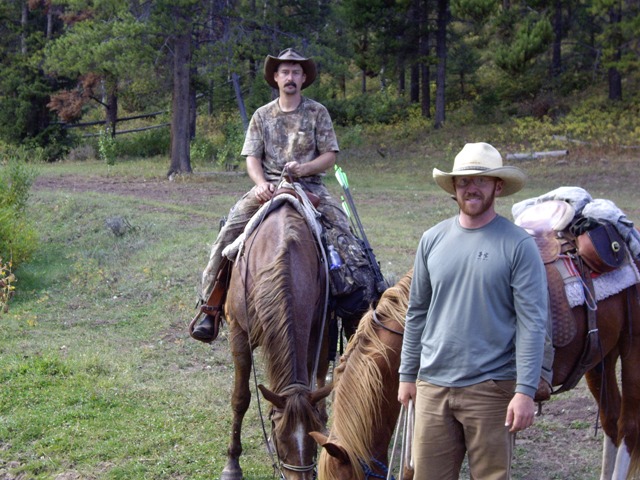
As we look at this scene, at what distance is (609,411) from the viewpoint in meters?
4.61

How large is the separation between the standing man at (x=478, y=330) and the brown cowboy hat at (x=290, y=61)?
2.72 metres

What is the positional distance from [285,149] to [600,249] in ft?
8.21

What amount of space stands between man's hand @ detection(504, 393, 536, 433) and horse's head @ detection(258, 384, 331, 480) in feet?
3.88

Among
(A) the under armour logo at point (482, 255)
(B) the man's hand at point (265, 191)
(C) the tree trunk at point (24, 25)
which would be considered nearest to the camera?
(A) the under armour logo at point (482, 255)

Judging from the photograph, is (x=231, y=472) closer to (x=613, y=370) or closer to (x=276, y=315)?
(x=276, y=315)

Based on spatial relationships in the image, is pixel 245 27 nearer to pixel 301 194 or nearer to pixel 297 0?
pixel 297 0

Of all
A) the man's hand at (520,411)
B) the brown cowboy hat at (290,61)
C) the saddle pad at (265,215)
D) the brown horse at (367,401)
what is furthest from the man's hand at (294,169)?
the man's hand at (520,411)

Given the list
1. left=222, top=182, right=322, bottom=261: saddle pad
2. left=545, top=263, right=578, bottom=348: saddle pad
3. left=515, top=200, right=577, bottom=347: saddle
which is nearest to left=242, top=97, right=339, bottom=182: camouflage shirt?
left=222, top=182, right=322, bottom=261: saddle pad

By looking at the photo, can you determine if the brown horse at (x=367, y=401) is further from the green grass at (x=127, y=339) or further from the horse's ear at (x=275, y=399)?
the green grass at (x=127, y=339)

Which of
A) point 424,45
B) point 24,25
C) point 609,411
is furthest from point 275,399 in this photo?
point 24,25

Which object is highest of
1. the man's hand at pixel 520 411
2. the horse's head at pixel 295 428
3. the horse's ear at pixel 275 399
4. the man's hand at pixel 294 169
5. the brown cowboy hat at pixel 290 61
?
the brown cowboy hat at pixel 290 61

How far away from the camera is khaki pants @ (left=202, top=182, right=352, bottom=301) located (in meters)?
5.45

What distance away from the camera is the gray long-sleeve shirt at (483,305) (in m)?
2.87

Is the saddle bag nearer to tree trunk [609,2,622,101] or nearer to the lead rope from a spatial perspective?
the lead rope
